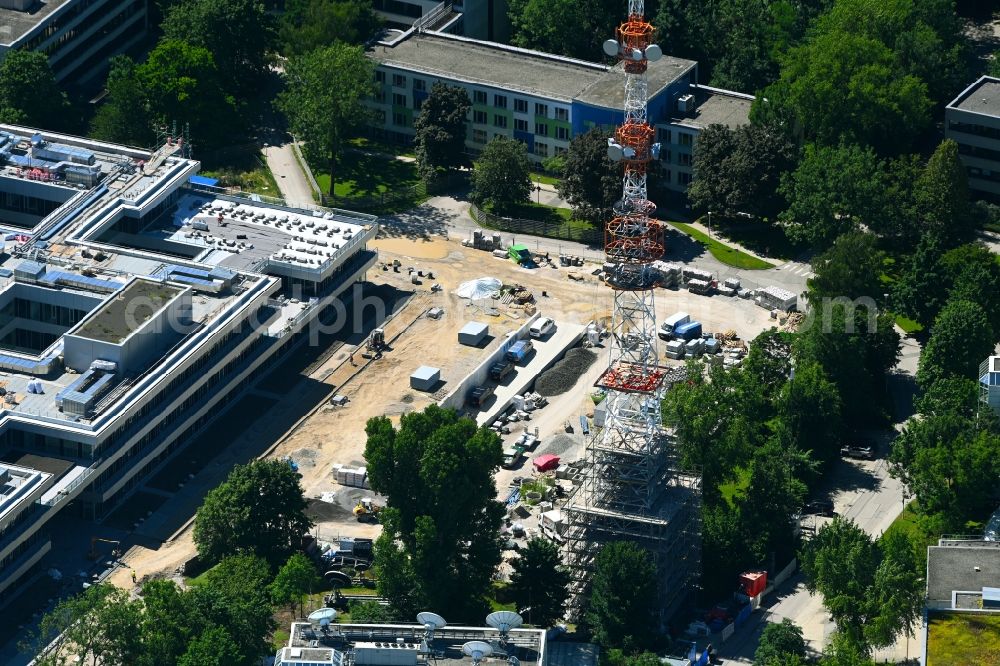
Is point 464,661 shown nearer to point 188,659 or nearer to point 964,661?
point 188,659

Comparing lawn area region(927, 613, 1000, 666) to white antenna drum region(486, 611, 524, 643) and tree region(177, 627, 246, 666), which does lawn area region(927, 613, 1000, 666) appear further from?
tree region(177, 627, 246, 666)

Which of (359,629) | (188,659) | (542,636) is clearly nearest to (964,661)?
(542,636)

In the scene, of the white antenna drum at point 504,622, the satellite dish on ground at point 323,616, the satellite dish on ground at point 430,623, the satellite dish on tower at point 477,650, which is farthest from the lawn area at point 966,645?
the satellite dish on ground at point 323,616

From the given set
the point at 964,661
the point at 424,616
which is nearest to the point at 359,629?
the point at 424,616

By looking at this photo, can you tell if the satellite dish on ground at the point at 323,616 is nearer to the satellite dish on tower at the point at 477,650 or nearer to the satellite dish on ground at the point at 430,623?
the satellite dish on ground at the point at 430,623

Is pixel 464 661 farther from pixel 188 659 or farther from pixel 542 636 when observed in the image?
pixel 188 659
